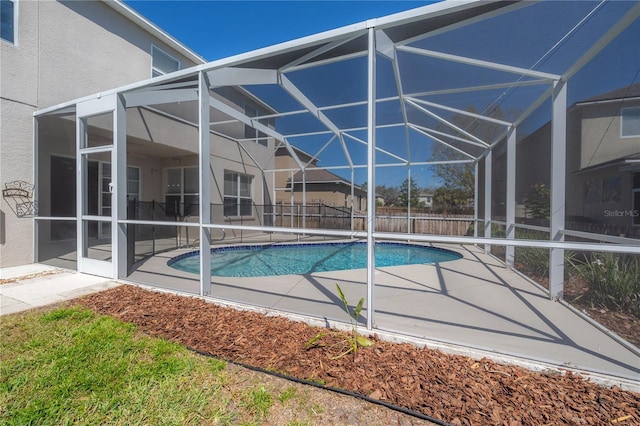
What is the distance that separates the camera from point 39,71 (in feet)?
19.4

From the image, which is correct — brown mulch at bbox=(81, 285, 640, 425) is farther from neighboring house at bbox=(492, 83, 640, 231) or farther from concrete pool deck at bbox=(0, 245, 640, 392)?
neighboring house at bbox=(492, 83, 640, 231)

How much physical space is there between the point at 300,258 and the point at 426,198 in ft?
18.3

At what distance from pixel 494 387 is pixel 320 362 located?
4.46 ft

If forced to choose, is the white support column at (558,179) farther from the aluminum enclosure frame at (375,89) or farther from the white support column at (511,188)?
the white support column at (511,188)

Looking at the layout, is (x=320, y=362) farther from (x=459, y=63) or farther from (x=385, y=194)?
(x=385, y=194)

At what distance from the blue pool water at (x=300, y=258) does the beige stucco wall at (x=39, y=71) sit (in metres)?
3.05

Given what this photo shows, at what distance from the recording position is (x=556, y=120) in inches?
160

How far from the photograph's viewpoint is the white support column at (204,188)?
4.02 m

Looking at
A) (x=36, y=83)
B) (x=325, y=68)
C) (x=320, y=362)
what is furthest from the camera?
(x=36, y=83)

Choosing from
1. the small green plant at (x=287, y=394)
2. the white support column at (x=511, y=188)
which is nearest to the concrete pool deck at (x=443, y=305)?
the white support column at (x=511, y=188)

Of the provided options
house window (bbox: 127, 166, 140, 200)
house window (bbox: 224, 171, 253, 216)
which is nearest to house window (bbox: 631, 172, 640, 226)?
house window (bbox: 224, 171, 253, 216)

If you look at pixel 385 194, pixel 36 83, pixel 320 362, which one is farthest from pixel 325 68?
pixel 385 194

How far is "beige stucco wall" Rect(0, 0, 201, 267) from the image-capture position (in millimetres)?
5488

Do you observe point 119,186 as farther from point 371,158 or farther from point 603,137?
point 603,137
